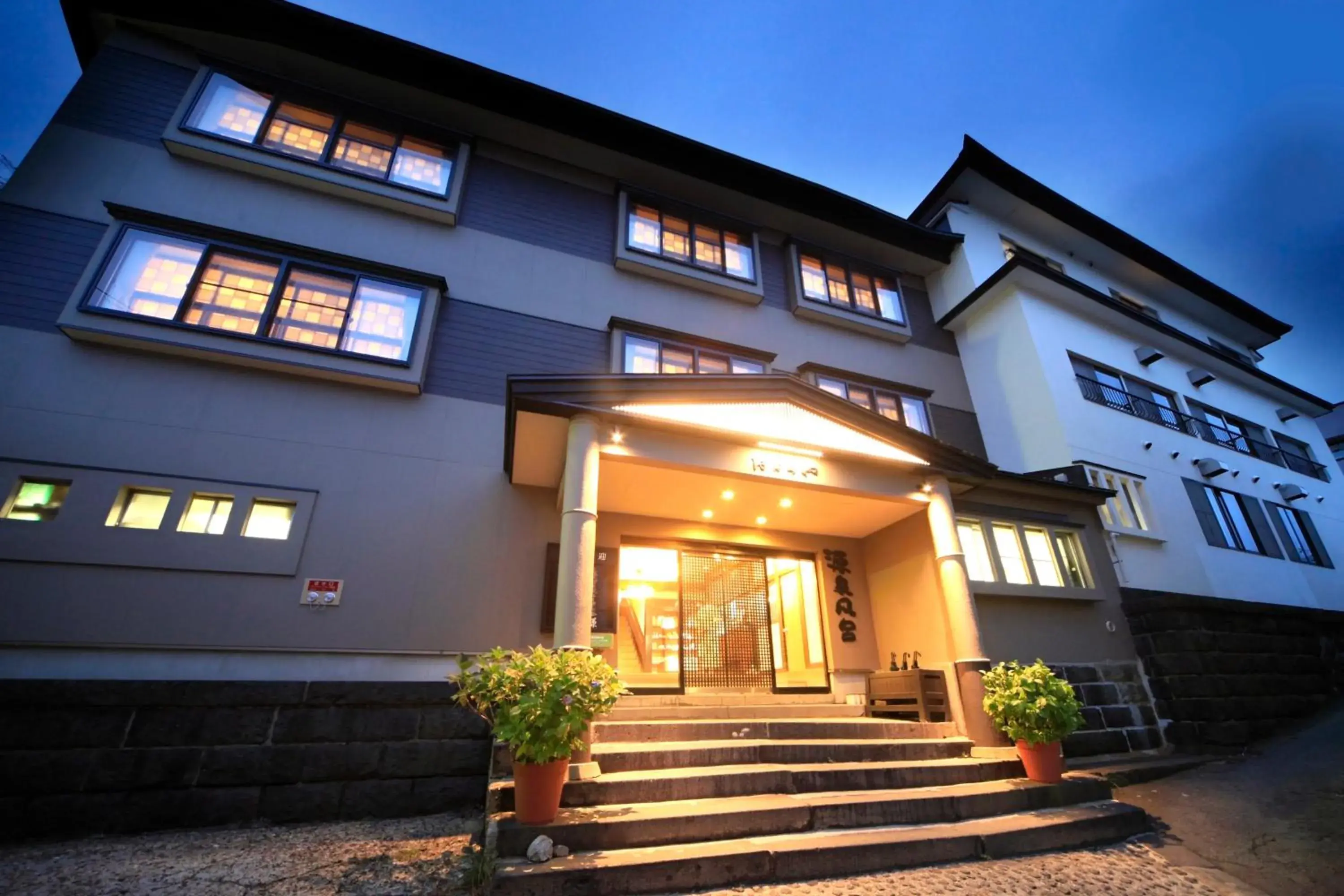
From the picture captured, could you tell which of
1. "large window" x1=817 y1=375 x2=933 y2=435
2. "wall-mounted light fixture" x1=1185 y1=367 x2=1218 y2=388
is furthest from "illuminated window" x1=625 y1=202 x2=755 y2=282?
"wall-mounted light fixture" x1=1185 y1=367 x2=1218 y2=388

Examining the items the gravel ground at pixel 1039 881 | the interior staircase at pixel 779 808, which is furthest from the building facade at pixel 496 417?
the gravel ground at pixel 1039 881

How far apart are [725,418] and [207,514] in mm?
6539

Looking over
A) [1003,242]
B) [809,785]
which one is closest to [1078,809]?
[809,785]

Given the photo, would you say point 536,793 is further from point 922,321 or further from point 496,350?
point 922,321

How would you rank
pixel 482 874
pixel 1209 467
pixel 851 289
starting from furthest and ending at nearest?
pixel 1209 467 → pixel 851 289 → pixel 482 874

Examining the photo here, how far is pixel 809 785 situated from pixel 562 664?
2694 millimetres

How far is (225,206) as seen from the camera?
27.3ft

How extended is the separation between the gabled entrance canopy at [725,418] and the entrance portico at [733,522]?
21mm

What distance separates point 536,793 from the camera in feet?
13.4

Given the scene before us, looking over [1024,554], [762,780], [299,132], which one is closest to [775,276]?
[1024,554]

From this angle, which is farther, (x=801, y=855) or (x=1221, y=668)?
(x=1221, y=668)

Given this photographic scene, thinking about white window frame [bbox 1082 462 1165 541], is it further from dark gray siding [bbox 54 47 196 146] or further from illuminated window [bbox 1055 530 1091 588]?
dark gray siding [bbox 54 47 196 146]

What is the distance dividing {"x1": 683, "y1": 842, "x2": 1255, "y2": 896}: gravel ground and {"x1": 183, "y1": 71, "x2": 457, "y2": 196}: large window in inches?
426

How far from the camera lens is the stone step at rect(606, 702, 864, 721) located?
6.72m
